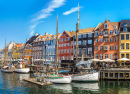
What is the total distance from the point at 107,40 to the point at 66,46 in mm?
21474

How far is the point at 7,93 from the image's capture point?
96.0 ft

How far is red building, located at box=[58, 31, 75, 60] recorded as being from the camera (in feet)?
240

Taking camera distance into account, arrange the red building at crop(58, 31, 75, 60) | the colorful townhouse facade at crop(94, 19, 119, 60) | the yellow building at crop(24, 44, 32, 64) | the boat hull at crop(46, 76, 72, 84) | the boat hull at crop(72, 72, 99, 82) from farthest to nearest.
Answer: the yellow building at crop(24, 44, 32, 64) → the red building at crop(58, 31, 75, 60) → the colorful townhouse facade at crop(94, 19, 119, 60) → the boat hull at crop(72, 72, 99, 82) → the boat hull at crop(46, 76, 72, 84)

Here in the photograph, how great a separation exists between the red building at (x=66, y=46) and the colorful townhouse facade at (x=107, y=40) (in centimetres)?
1373

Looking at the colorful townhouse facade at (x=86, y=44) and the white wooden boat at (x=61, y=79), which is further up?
the colorful townhouse facade at (x=86, y=44)

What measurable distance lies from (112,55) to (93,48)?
335 inches

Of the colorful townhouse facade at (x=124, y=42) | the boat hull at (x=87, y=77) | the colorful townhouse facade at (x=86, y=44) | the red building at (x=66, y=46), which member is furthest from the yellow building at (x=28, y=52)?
the boat hull at (x=87, y=77)

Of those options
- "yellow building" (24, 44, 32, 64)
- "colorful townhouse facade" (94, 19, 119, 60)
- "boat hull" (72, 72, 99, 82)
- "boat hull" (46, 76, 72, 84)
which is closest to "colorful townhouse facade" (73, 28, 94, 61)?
"colorful townhouse facade" (94, 19, 119, 60)

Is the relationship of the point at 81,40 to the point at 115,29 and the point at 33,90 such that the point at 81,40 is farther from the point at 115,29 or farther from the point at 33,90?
the point at 33,90

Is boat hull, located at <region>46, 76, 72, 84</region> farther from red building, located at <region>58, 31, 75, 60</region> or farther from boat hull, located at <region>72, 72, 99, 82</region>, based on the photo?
red building, located at <region>58, 31, 75, 60</region>

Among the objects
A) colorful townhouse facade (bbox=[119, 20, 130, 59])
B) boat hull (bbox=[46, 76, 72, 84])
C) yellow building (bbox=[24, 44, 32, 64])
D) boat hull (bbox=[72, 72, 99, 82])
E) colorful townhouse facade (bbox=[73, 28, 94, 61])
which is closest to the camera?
boat hull (bbox=[46, 76, 72, 84])

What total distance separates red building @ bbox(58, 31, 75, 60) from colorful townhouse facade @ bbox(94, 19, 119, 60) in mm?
13729

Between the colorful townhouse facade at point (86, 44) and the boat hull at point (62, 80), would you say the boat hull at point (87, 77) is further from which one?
the colorful townhouse facade at point (86, 44)

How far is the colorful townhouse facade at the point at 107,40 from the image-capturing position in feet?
197
